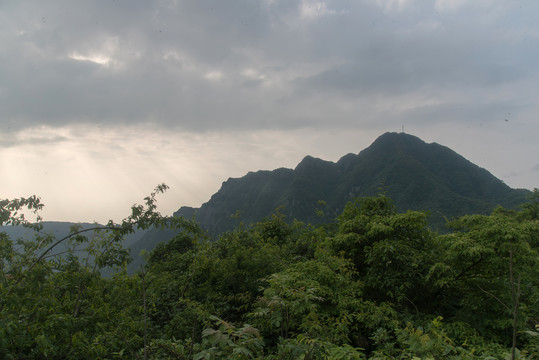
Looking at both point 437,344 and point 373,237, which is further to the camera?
point 373,237

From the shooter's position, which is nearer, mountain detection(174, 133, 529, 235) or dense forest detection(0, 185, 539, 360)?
dense forest detection(0, 185, 539, 360)

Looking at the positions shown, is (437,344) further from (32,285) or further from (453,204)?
(453,204)

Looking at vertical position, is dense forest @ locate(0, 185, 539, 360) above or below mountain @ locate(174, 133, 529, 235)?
below

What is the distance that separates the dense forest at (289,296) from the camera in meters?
2.92

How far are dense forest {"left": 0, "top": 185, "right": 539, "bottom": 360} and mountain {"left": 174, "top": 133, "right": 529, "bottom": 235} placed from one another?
5568cm

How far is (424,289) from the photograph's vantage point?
644 centimetres

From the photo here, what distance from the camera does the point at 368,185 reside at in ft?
295

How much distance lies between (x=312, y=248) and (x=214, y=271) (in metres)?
3.89

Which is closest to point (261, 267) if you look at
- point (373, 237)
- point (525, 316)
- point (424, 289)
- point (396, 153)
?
point (373, 237)

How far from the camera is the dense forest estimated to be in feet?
9.59

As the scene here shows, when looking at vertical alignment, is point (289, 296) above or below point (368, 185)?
below

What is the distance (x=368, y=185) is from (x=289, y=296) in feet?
299

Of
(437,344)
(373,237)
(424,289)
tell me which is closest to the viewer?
(437,344)

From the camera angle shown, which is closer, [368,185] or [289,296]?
[289,296]
